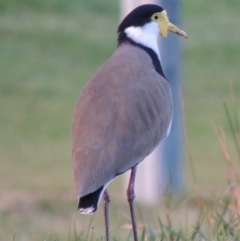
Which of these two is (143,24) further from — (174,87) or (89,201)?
(174,87)

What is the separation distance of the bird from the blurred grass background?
2737 mm

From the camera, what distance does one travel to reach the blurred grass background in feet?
32.2

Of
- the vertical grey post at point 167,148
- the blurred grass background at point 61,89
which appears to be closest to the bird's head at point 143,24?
the blurred grass background at point 61,89

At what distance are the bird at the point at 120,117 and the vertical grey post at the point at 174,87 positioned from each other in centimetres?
356

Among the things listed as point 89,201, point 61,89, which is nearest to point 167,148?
point 61,89

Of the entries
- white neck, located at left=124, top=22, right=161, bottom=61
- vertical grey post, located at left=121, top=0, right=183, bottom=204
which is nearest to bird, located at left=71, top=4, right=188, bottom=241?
white neck, located at left=124, top=22, right=161, bottom=61

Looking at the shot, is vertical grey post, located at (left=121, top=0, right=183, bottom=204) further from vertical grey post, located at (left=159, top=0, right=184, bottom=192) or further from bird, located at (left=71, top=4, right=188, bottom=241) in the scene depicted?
bird, located at (left=71, top=4, right=188, bottom=241)

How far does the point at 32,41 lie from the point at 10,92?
80.4 inches

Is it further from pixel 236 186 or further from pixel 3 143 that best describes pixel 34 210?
pixel 236 186

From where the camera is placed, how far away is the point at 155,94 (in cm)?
504

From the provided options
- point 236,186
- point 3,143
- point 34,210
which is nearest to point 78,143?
point 236,186

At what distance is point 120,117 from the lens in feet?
15.8

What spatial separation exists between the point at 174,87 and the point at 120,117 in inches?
184

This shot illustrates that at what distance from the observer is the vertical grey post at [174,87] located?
30.4 feet
